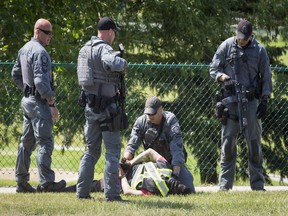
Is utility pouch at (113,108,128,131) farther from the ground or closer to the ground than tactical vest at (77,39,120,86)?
closer to the ground

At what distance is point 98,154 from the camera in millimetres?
10047

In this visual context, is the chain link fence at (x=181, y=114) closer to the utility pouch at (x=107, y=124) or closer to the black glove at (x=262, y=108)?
the black glove at (x=262, y=108)

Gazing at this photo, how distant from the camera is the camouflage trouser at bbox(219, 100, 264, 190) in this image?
11.5 meters

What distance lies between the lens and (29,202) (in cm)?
A: 981

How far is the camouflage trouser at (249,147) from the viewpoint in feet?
37.7

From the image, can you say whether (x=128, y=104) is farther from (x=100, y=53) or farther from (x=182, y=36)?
(x=100, y=53)

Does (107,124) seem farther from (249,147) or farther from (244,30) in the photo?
(249,147)

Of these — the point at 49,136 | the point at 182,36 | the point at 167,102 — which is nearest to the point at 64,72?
the point at 167,102

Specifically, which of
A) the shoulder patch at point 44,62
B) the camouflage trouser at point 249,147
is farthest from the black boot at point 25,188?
the camouflage trouser at point 249,147

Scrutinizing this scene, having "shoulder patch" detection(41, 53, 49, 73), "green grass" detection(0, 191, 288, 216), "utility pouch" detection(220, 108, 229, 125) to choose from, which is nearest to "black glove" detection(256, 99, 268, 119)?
"utility pouch" detection(220, 108, 229, 125)

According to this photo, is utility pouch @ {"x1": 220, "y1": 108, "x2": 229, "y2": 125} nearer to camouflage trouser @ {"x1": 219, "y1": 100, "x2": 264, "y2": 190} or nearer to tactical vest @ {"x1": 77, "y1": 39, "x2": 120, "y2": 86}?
camouflage trouser @ {"x1": 219, "y1": 100, "x2": 264, "y2": 190}

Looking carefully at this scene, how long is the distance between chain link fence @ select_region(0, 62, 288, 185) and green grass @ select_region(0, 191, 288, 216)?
3801 mm

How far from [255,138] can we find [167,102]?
4.27 metres

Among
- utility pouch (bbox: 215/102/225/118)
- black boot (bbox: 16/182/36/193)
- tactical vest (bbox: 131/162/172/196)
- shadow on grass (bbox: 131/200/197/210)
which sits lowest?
black boot (bbox: 16/182/36/193)
